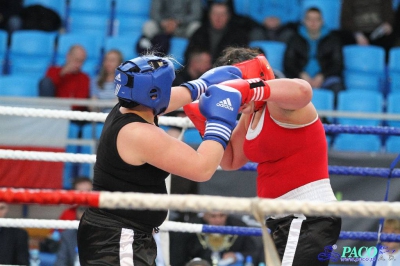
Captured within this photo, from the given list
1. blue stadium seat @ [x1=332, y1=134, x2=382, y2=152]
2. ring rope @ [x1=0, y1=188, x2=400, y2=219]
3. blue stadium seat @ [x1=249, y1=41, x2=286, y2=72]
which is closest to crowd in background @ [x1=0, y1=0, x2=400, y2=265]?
blue stadium seat @ [x1=249, y1=41, x2=286, y2=72]

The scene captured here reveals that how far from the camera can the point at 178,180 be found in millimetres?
4359

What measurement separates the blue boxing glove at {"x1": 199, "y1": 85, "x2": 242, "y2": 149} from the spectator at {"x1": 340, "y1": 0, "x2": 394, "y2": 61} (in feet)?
16.6

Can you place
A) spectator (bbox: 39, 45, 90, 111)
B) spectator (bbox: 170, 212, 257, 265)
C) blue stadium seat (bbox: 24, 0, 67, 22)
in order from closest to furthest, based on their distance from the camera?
spectator (bbox: 170, 212, 257, 265)
spectator (bbox: 39, 45, 90, 111)
blue stadium seat (bbox: 24, 0, 67, 22)

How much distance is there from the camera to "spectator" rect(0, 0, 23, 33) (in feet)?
24.4

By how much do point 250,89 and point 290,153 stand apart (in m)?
0.36

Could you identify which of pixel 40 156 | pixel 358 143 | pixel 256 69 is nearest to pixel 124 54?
pixel 358 143

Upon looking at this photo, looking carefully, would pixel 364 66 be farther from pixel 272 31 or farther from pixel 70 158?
pixel 70 158

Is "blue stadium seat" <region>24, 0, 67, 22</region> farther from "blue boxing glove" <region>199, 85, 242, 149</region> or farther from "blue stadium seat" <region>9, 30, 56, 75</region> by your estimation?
"blue boxing glove" <region>199, 85, 242, 149</region>

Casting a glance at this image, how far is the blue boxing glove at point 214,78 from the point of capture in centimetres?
258

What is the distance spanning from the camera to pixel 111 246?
2336 mm

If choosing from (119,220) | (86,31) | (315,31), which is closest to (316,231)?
(119,220)

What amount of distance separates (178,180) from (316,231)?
1.91 m

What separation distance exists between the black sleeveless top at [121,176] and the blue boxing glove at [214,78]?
0.36 m

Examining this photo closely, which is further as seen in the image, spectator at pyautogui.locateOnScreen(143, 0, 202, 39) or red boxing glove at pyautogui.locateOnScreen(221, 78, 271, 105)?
spectator at pyautogui.locateOnScreen(143, 0, 202, 39)
